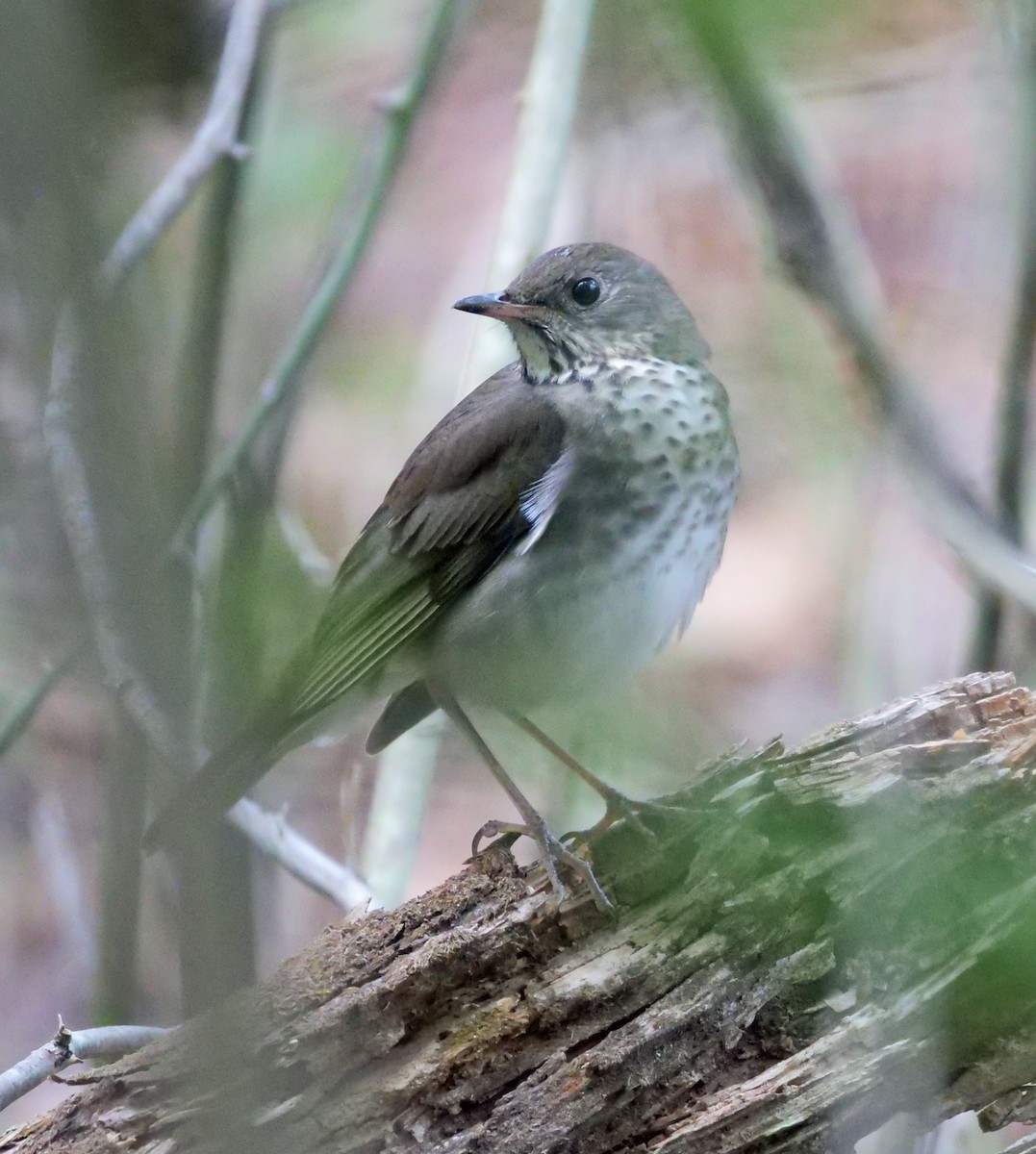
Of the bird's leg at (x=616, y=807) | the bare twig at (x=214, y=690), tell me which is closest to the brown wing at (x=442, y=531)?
the bird's leg at (x=616, y=807)

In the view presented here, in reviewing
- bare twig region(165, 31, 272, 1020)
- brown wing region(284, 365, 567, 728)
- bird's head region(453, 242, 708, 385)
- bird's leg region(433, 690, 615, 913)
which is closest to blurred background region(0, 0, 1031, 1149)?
bare twig region(165, 31, 272, 1020)

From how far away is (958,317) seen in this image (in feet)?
13.6

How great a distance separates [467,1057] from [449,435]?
1.50 metres

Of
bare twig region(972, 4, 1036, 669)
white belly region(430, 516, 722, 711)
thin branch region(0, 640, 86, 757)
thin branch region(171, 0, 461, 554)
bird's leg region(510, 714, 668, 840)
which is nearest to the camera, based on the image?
bare twig region(972, 4, 1036, 669)

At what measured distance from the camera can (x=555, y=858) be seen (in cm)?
253

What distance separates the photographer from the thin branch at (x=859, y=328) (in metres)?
2.09

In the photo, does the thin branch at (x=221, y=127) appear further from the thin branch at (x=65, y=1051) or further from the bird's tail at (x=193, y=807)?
the thin branch at (x=65, y=1051)

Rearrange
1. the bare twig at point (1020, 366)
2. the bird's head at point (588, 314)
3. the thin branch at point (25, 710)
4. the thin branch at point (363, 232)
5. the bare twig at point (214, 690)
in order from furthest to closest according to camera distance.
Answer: the bird's head at point (588, 314) → the thin branch at point (363, 232) → the thin branch at point (25, 710) → the bare twig at point (1020, 366) → the bare twig at point (214, 690)

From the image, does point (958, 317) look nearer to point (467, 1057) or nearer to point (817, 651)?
point (817, 651)

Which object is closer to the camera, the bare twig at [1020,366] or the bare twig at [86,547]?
the bare twig at [86,547]

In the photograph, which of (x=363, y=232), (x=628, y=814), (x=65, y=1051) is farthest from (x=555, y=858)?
(x=363, y=232)

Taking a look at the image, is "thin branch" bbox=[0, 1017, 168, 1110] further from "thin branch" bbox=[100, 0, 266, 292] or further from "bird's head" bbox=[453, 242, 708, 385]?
"bird's head" bbox=[453, 242, 708, 385]

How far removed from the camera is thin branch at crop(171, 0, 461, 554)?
3139mm

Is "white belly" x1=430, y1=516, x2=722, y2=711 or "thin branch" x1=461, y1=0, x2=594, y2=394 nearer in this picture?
"white belly" x1=430, y1=516, x2=722, y2=711
